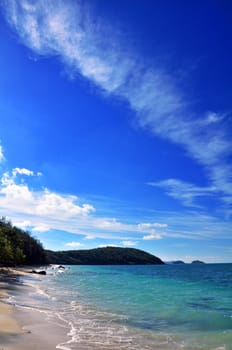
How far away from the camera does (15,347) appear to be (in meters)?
12.5

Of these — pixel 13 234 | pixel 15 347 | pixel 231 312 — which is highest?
pixel 13 234

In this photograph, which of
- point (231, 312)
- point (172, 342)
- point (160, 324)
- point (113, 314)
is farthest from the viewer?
point (231, 312)

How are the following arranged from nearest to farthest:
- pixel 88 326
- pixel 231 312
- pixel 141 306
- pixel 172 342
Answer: pixel 172 342 < pixel 88 326 < pixel 231 312 < pixel 141 306

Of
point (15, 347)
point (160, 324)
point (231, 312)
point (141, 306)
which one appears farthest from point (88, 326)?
point (231, 312)

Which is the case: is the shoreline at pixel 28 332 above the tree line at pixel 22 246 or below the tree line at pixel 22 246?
below

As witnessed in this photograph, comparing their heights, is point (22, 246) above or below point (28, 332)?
above

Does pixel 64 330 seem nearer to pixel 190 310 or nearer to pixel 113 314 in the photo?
pixel 113 314

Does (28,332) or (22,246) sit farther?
(22,246)

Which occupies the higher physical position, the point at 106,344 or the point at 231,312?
the point at 231,312

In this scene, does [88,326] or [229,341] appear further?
[88,326]

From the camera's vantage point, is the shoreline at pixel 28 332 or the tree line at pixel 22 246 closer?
the shoreline at pixel 28 332

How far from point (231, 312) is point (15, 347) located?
65.2ft

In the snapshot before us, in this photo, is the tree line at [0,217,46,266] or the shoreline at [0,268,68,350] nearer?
the shoreline at [0,268,68,350]

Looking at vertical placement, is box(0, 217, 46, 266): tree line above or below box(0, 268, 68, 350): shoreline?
above
